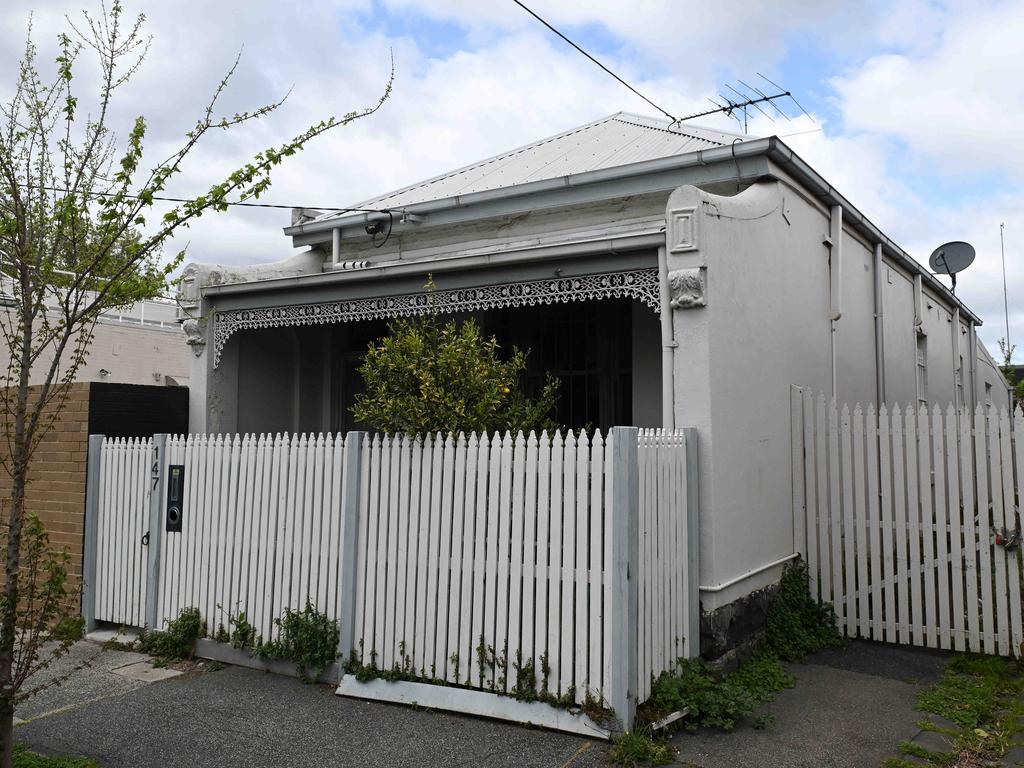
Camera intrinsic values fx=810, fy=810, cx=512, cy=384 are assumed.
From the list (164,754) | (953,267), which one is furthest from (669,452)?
(953,267)

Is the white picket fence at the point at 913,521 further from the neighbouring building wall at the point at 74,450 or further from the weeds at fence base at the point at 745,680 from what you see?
the neighbouring building wall at the point at 74,450

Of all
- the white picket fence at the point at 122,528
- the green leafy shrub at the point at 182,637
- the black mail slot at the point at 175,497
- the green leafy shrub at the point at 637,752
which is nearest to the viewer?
the green leafy shrub at the point at 637,752

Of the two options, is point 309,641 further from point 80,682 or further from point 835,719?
point 835,719

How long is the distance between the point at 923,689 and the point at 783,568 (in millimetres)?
1419

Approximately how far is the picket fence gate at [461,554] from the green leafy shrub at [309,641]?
0.08 meters

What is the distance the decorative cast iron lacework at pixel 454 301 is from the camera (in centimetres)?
624

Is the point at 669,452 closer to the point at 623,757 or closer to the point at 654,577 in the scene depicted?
the point at 654,577

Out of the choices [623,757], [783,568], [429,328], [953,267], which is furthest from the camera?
[953,267]

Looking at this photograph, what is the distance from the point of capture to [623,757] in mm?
4289

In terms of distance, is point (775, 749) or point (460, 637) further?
point (460, 637)

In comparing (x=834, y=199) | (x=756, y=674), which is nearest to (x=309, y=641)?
(x=756, y=674)

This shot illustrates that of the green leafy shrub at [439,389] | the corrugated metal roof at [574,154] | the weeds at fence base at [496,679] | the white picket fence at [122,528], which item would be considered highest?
the corrugated metal roof at [574,154]

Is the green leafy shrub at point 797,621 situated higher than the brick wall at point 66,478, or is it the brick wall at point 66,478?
the brick wall at point 66,478

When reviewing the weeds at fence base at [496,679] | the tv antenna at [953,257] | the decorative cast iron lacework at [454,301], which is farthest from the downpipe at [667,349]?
the tv antenna at [953,257]
